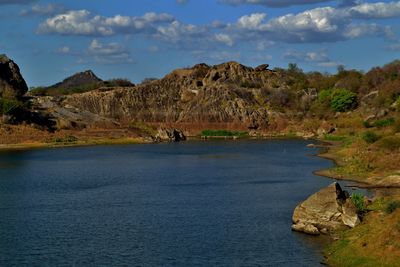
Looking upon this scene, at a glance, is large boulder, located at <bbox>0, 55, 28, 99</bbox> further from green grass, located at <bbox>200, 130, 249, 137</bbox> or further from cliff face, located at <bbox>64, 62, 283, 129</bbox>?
green grass, located at <bbox>200, 130, 249, 137</bbox>

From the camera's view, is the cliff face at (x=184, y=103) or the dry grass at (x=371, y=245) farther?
the cliff face at (x=184, y=103)

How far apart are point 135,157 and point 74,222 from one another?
6140 centimetres

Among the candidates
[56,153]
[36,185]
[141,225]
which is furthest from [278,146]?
[141,225]

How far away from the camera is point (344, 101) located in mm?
169500

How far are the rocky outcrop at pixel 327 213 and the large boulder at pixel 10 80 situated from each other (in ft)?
424

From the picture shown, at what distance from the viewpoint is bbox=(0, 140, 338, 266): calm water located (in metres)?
43.4

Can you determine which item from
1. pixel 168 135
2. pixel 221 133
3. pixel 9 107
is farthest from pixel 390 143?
pixel 9 107

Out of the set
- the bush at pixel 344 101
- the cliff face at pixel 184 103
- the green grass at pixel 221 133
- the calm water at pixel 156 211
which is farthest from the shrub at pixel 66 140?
the bush at pixel 344 101

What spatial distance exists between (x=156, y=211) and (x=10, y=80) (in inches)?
4906

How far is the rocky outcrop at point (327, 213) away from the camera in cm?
4756

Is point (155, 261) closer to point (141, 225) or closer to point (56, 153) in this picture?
point (141, 225)

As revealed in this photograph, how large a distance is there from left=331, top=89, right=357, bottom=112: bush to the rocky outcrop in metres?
124

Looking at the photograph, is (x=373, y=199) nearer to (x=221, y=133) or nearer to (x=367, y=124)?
(x=367, y=124)

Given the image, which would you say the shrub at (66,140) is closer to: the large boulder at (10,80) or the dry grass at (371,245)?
the large boulder at (10,80)
